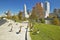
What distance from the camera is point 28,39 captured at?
37.8 ft

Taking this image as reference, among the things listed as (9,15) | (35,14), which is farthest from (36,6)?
(9,15)

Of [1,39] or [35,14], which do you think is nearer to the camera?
[1,39]

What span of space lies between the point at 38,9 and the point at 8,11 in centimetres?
3142

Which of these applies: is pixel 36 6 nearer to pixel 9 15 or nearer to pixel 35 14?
pixel 35 14

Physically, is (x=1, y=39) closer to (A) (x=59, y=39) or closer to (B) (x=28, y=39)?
(B) (x=28, y=39)

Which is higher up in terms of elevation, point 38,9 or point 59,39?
point 38,9

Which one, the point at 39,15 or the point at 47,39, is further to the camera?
the point at 39,15

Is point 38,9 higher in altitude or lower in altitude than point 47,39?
higher

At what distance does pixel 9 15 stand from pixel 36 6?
28193 millimetres

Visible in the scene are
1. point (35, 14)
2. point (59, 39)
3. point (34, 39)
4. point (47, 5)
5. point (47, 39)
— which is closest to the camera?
point (34, 39)

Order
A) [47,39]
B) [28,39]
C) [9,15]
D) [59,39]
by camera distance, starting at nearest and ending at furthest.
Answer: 1. [28,39]
2. [47,39]
3. [59,39]
4. [9,15]

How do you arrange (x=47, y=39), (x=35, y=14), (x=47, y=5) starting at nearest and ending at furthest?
(x=47, y=39)
(x=35, y=14)
(x=47, y=5)

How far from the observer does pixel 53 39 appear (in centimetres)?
1390

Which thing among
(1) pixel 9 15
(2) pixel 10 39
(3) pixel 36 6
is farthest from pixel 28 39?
(1) pixel 9 15
